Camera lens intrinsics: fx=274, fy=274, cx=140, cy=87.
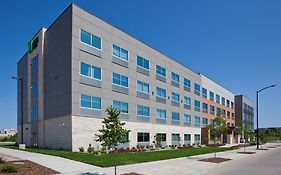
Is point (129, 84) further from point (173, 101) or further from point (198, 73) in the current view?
point (198, 73)

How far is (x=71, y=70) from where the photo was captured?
2806 centimetres

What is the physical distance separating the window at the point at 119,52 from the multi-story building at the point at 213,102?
1045 inches

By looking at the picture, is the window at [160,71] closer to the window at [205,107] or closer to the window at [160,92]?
the window at [160,92]

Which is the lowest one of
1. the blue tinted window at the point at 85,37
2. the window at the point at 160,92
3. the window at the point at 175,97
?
the window at the point at 175,97

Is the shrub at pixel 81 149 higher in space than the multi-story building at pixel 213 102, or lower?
lower

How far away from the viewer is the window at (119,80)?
34047mm

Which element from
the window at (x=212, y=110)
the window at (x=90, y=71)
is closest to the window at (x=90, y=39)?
the window at (x=90, y=71)

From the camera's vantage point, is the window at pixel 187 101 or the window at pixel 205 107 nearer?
the window at pixel 187 101

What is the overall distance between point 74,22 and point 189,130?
33.8 metres

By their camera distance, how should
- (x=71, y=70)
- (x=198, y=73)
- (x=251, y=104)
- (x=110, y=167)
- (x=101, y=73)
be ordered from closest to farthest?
1. (x=110, y=167)
2. (x=71, y=70)
3. (x=101, y=73)
4. (x=198, y=73)
5. (x=251, y=104)

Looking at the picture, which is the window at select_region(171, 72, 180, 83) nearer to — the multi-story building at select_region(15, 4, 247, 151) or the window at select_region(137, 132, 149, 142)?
the multi-story building at select_region(15, 4, 247, 151)

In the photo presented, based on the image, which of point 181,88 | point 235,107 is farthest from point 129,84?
point 235,107

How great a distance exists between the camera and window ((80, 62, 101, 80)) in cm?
2947

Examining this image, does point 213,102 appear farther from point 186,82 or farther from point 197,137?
point 186,82
